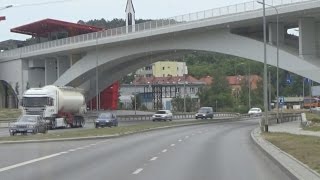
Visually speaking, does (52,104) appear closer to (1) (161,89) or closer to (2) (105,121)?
(2) (105,121)

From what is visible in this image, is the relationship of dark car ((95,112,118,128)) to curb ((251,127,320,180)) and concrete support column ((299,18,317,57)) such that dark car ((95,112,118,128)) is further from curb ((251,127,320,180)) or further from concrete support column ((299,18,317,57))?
curb ((251,127,320,180))

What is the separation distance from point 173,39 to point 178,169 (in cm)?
5321

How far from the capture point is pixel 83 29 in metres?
105

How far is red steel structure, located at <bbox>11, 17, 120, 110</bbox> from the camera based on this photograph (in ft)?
334

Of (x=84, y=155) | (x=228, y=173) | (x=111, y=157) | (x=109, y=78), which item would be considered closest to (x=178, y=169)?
(x=228, y=173)

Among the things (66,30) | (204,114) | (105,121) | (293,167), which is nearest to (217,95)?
(66,30)

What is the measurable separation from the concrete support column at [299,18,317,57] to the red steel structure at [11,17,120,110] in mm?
55855

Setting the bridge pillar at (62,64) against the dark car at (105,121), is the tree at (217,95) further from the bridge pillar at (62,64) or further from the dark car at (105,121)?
the dark car at (105,121)

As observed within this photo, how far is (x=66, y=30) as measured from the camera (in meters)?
105

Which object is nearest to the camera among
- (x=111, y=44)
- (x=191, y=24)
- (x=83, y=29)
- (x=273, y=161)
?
(x=273, y=161)

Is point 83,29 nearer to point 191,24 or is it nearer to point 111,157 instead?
point 191,24

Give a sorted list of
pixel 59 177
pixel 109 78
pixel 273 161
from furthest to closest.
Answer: pixel 109 78 → pixel 273 161 → pixel 59 177

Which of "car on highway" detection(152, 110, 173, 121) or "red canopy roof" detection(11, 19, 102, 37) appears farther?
"red canopy roof" detection(11, 19, 102, 37)

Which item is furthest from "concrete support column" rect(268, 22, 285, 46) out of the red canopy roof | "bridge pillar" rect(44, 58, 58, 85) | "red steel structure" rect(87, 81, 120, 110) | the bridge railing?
"red steel structure" rect(87, 81, 120, 110)
